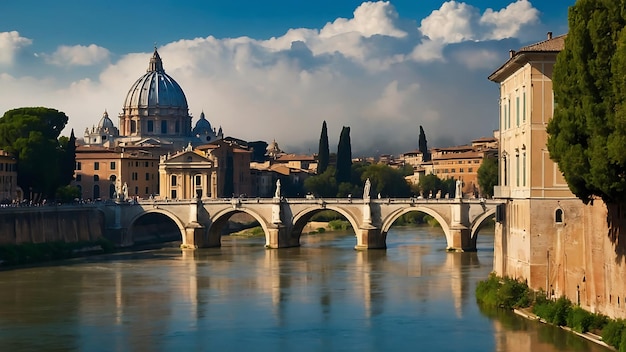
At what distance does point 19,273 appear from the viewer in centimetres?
3841

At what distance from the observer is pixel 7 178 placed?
49.5 metres

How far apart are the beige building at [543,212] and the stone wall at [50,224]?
2219 centimetres

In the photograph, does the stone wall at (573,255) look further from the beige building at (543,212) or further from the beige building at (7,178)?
the beige building at (7,178)

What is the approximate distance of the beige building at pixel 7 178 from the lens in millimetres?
48781

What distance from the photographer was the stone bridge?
157 ft

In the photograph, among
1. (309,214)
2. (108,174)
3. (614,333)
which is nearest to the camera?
(614,333)

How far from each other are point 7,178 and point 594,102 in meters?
35.0

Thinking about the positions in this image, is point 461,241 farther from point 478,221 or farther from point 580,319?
point 580,319

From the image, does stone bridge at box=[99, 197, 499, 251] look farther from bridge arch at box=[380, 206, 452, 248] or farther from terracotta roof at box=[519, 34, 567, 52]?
A: terracotta roof at box=[519, 34, 567, 52]

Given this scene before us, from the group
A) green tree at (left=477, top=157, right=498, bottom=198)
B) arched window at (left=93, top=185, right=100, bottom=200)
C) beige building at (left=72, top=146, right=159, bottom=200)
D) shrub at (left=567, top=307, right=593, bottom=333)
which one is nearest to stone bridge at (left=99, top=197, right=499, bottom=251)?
green tree at (left=477, top=157, right=498, bottom=198)

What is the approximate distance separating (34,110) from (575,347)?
37.1 metres

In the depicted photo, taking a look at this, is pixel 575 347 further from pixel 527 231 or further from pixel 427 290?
pixel 427 290

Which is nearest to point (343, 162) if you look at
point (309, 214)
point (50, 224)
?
point (309, 214)

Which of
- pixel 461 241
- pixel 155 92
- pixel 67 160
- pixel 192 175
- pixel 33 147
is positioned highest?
pixel 155 92
